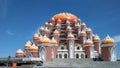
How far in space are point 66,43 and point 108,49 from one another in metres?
12.3

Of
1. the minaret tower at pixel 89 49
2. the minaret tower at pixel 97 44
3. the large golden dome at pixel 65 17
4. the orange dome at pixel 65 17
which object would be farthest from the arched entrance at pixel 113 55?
the orange dome at pixel 65 17

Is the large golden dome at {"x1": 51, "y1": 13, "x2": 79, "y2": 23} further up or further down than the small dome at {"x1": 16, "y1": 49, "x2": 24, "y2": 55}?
further up

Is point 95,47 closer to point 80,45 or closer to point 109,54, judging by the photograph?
point 80,45

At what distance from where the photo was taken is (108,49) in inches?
2060

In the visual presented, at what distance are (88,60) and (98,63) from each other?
18.2 ft

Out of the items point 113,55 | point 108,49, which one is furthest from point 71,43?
point 113,55

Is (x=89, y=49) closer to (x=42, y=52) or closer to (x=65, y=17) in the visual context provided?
(x=42, y=52)

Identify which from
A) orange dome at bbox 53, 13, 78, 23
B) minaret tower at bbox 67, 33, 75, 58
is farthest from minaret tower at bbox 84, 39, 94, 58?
orange dome at bbox 53, 13, 78, 23

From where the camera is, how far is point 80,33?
6297 centimetres

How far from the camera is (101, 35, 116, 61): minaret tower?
171ft

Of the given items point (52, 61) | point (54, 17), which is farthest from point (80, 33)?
point (52, 61)

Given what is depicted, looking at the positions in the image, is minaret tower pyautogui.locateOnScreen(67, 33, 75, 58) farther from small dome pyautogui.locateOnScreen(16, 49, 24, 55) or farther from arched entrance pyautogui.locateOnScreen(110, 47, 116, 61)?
small dome pyautogui.locateOnScreen(16, 49, 24, 55)

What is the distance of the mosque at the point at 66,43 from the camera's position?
52438 mm

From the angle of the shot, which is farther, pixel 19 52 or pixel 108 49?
pixel 19 52
